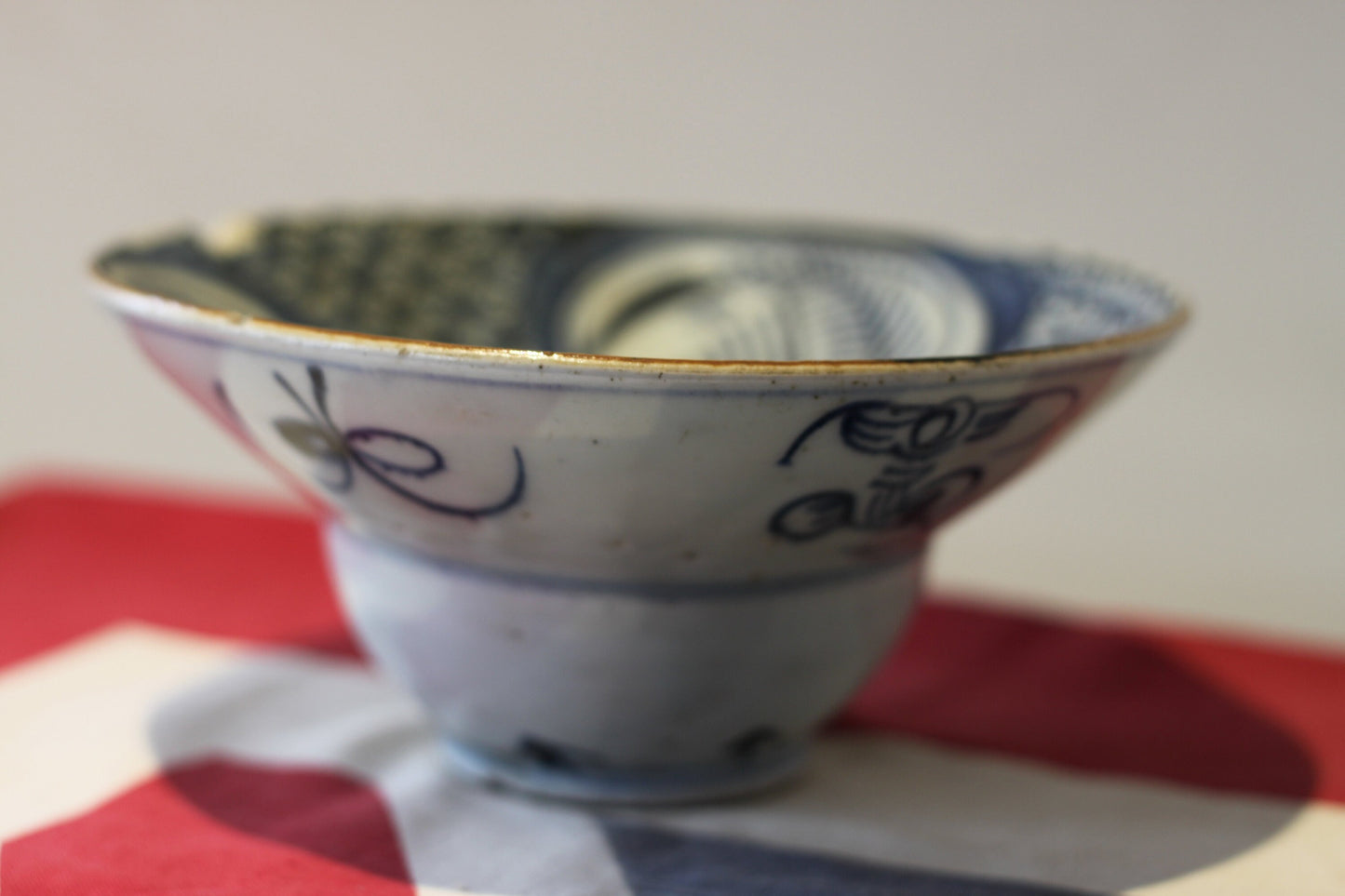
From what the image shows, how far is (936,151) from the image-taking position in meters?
0.65

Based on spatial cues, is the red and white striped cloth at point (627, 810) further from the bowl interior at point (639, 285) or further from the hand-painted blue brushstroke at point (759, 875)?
A: the bowl interior at point (639, 285)

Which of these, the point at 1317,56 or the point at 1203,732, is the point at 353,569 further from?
the point at 1317,56

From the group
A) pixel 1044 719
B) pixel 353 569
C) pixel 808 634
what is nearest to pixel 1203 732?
pixel 1044 719

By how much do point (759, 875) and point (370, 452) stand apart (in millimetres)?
146

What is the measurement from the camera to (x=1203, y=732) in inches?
18.0

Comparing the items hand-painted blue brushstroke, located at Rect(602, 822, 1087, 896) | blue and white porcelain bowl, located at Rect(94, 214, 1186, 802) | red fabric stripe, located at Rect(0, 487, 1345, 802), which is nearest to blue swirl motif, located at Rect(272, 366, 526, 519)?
blue and white porcelain bowl, located at Rect(94, 214, 1186, 802)

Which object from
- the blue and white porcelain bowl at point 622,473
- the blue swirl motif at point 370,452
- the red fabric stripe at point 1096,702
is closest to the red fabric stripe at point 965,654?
the red fabric stripe at point 1096,702

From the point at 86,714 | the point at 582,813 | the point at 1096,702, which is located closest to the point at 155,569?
the point at 86,714

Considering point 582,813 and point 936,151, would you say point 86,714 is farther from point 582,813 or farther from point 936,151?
point 936,151

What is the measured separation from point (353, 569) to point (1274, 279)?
0.46 metres

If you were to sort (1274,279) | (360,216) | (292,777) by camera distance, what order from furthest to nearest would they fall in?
(1274,279)
(360,216)
(292,777)

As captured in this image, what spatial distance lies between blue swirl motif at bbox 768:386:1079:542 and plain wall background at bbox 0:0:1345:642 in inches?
8.6

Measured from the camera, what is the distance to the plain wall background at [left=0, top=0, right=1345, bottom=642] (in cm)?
61

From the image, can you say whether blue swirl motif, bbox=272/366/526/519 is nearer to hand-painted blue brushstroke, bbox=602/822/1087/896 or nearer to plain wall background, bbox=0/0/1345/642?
hand-painted blue brushstroke, bbox=602/822/1087/896
